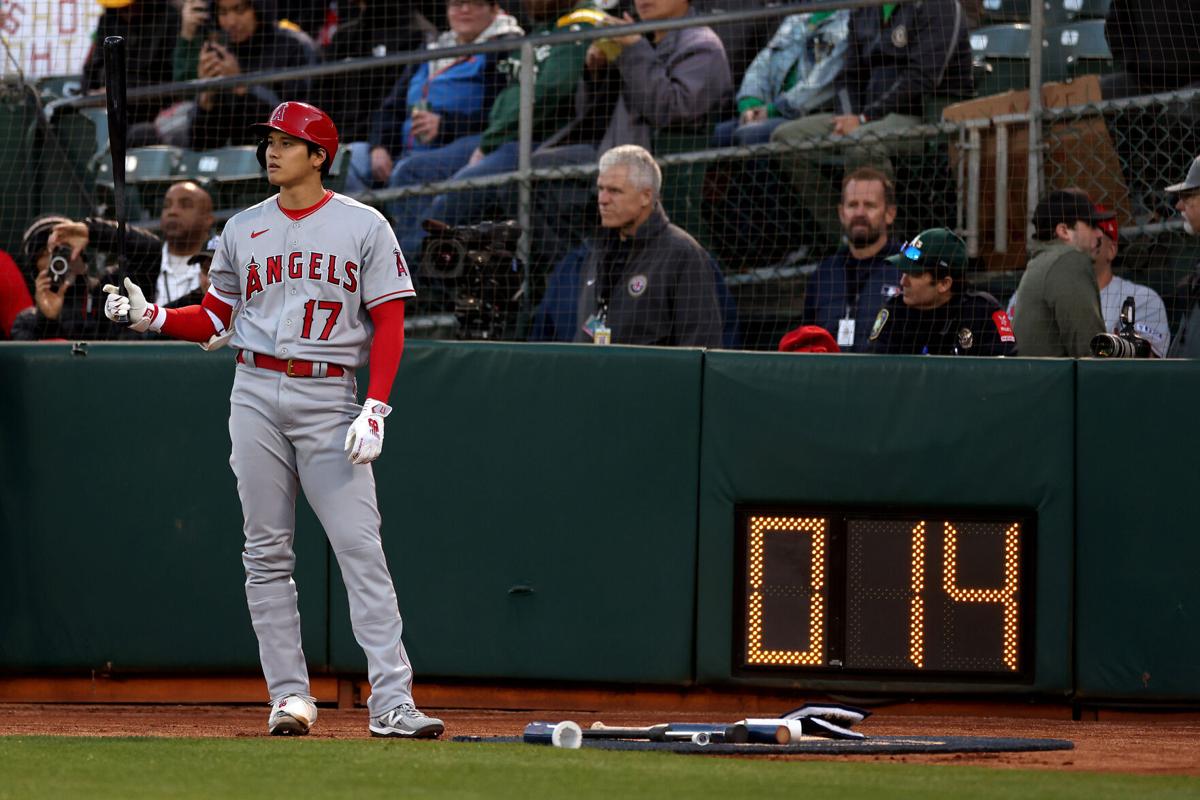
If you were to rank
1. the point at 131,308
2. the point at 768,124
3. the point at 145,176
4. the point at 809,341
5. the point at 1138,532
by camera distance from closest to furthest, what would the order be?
1. the point at 131,308
2. the point at 1138,532
3. the point at 809,341
4. the point at 768,124
5. the point at 145,176

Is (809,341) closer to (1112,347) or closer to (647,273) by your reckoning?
(647,273)

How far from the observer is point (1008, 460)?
6.84m

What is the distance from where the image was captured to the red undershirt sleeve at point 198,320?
5.72m

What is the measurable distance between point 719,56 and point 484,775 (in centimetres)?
531

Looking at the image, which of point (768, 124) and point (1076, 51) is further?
point (768, 124)

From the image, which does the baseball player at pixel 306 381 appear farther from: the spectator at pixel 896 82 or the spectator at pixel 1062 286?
the spectator at pixel 896 82

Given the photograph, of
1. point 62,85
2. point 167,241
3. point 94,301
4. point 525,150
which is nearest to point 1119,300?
point 525,150

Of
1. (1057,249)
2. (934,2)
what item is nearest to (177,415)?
(1057,249)

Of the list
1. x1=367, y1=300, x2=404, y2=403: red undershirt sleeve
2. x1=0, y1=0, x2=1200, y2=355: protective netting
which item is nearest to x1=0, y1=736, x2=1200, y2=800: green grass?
x1=367, y1=300, x2=404, y2=403: red undershirt sleeve

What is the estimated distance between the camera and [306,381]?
5566 mm

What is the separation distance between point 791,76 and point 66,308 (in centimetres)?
395

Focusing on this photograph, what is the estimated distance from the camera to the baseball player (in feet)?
18.1

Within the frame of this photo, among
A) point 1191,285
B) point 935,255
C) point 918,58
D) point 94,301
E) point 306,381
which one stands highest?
point 918,58

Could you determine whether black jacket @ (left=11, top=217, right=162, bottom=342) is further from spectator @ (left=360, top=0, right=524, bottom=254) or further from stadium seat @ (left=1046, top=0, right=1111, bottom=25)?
stadium seat @ (left=1046, top=0, right=1111, bottom=25)
